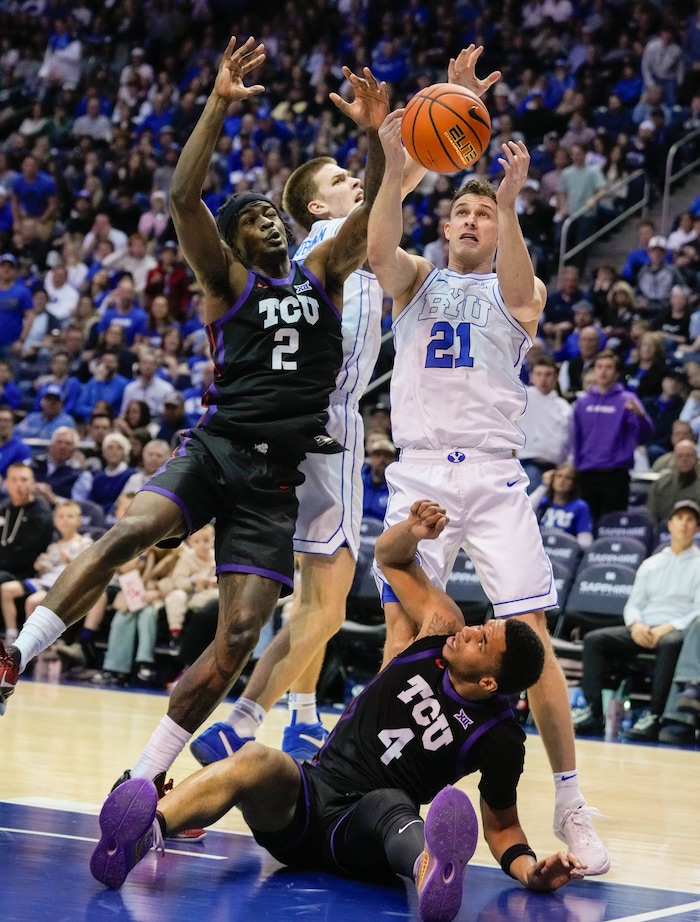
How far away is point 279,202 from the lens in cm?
1855

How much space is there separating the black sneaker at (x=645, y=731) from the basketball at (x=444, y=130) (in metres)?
5.43

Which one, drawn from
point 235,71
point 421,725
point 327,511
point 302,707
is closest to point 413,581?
point 421,725

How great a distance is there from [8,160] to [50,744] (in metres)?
16.0

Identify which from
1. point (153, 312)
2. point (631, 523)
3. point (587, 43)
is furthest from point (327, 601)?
point (587, 43)

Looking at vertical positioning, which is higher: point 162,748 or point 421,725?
point 421,725

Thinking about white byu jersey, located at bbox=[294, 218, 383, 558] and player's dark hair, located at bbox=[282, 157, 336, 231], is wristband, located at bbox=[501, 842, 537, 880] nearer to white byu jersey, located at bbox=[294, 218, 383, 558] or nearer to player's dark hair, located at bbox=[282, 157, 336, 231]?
white byu jersey, located at bbox=[294, 218, 383, 558]

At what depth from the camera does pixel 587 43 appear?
Result: 62.1ft

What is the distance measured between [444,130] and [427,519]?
65.0 inches

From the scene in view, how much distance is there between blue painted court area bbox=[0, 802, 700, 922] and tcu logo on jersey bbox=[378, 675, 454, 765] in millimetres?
465

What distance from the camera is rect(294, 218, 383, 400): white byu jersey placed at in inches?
258

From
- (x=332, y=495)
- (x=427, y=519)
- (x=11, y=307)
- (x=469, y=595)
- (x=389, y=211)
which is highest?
(x=11, y=307)

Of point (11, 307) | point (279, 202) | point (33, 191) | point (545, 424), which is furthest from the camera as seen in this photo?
point (33, 191)

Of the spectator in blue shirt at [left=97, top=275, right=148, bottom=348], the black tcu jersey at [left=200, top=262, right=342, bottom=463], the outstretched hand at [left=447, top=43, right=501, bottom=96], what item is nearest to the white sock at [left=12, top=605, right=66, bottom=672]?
the black tcu jersey at [left=200, top=262, right=342, bottom=463]

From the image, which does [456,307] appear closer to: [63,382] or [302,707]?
[302,707]
